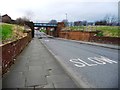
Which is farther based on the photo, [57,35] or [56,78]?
[57,35]

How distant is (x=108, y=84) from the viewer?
697 centimetres

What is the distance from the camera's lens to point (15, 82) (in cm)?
736

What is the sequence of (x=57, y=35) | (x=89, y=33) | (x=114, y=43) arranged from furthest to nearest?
(x=57, y=35) < (x=89, y=33) < (x=114, y=43)

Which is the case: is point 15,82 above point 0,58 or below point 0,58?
below

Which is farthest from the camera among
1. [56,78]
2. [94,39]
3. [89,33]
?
[89,33]

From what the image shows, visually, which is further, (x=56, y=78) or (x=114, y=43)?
(x=114, y=43)

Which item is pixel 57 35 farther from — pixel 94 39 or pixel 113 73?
pixel 113 73

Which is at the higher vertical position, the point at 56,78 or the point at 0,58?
the point at 0,58

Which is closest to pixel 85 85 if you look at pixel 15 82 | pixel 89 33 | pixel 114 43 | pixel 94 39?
pixel 15 82

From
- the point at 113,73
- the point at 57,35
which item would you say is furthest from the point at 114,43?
the point at 57,35

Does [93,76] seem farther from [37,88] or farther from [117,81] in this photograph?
[37,88]

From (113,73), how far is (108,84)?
2.06 meters

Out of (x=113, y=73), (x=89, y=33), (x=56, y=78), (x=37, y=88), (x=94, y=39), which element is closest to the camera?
(x=37, y=88)

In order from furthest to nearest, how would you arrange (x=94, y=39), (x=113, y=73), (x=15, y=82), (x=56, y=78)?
(x=94, y=39)
(x=113, y=73)
(x=56, y=78)
(x=15, y=82)
